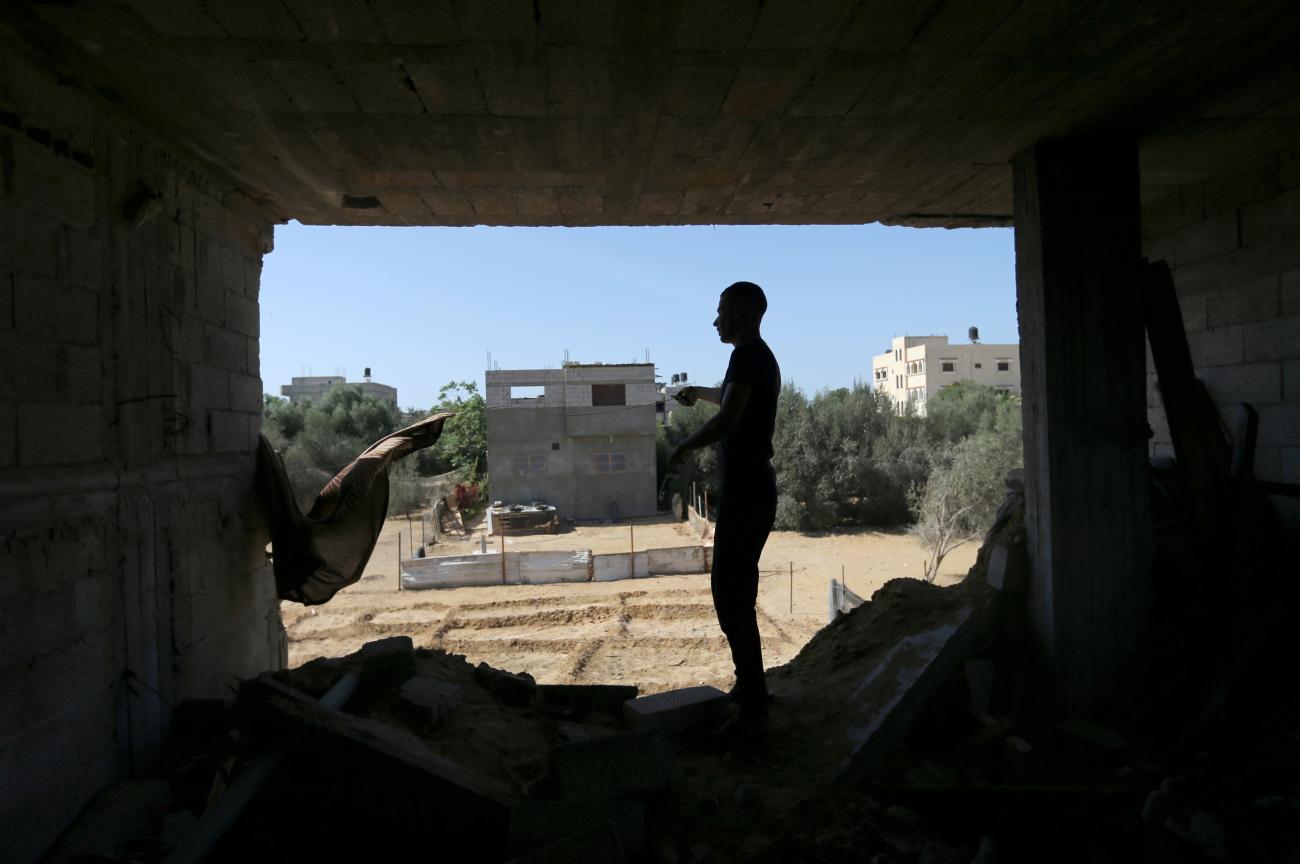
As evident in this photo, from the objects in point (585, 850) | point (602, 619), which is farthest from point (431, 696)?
point (602, 619)

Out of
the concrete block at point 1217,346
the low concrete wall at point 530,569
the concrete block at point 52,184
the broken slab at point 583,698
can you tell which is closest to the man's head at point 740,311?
the broken slab at point 583,698

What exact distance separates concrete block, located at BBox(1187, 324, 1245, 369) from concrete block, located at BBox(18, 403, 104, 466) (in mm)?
5557

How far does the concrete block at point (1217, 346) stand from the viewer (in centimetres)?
427

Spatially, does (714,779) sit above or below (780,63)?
below

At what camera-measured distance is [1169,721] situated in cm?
360

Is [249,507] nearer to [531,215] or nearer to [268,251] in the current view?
[268,251]

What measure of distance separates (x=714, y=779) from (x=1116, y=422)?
2.71 m

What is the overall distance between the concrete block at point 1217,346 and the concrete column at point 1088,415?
2.95 feet

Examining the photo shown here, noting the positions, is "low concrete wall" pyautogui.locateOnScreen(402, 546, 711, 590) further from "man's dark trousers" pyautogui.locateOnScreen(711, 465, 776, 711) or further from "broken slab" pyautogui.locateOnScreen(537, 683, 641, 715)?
"man's dark trousers" pyautogui.locateOnScreen(711, 465, 776, 711)

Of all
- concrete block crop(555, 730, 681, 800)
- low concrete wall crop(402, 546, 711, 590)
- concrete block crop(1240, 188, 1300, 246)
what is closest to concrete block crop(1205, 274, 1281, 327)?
concrete block crop(1240, 188, 1300, 246)

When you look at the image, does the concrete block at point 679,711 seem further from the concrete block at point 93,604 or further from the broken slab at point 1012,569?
the concrete block at point 93,604

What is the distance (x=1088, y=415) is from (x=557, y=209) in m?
3.28

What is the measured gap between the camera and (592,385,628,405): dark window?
29.3 m

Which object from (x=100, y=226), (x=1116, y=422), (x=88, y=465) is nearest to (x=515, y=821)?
(x=88, y=465)
